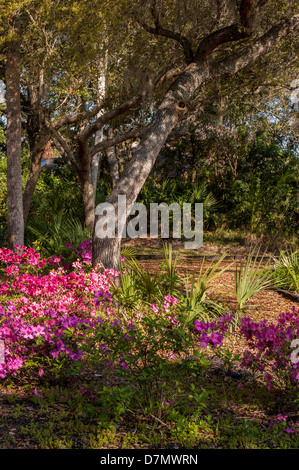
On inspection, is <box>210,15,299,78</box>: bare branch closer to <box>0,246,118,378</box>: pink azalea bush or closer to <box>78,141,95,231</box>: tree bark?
<box>78,141,95,231</box>: tree bark

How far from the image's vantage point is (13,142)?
813 cm

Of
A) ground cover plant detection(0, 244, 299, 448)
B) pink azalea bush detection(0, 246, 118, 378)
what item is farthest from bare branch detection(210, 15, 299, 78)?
ground cover plant detection(0, 244, 299, 448)

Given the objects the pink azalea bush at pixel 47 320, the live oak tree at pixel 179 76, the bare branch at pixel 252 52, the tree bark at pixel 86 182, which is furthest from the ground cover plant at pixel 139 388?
the tree bark at pixel 86 182

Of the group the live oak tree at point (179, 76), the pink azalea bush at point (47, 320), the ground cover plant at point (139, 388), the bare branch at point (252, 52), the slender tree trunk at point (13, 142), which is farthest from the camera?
the slender tree trunk at point (13, 142)

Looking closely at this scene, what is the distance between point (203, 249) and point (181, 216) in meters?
1.87

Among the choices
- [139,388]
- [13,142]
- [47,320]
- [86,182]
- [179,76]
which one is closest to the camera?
[139,388]

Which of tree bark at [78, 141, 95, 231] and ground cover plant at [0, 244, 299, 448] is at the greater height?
tree bark at [78, 141, 95, 231]

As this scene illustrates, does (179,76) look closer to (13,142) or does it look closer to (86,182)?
(13,142)

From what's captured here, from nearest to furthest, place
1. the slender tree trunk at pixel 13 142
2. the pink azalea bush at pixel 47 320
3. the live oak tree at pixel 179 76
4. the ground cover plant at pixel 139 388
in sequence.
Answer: the ground cover plant at pixel 139 388 → the pink azalea bush at pixel 47 320 → the live oak tree at pixel 179 76 → the slender tree trunk at pixel 13 142

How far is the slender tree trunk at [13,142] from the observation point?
7974 mm

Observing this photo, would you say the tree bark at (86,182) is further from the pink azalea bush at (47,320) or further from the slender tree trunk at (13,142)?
the pink azalea bush at (47,320)

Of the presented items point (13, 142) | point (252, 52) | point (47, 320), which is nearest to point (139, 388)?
point (47, 320)

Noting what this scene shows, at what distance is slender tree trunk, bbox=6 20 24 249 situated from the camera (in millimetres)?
7974

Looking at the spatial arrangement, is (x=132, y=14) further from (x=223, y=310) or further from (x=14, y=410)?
(x=14, y=410)
